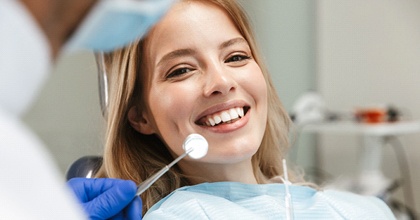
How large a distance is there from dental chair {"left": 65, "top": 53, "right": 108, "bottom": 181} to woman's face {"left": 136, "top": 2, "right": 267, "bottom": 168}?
98 millimetres

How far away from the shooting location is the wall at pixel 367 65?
11.1 ft

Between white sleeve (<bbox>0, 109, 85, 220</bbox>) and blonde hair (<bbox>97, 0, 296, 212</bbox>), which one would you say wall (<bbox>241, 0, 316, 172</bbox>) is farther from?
white sleeve (<bbox>0, 109, 85, 220</bbox>)

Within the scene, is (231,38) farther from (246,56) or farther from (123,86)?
(123,86)

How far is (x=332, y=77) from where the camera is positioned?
12.3 feet

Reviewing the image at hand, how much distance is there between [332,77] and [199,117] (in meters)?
2.55

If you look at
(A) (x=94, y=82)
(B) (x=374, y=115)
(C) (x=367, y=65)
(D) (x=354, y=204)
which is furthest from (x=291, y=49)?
(D) (x=354, y=204)

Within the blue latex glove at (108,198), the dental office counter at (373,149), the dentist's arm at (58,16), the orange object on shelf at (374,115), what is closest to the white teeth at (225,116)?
the blue latex glove at (108,198)

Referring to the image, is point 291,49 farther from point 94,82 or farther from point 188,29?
point 188,29

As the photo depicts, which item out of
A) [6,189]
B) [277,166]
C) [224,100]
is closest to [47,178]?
[6,189]

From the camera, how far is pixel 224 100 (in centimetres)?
130

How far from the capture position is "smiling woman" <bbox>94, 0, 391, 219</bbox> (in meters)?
1.30

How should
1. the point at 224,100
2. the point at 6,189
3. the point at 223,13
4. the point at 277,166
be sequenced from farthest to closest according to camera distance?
the point at 277,166 < the point at 223,13 < the point at 224,100 < the point at 6,189

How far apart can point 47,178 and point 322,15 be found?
3.37 metres

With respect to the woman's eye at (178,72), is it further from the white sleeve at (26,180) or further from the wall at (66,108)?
the wall at (66,108)
